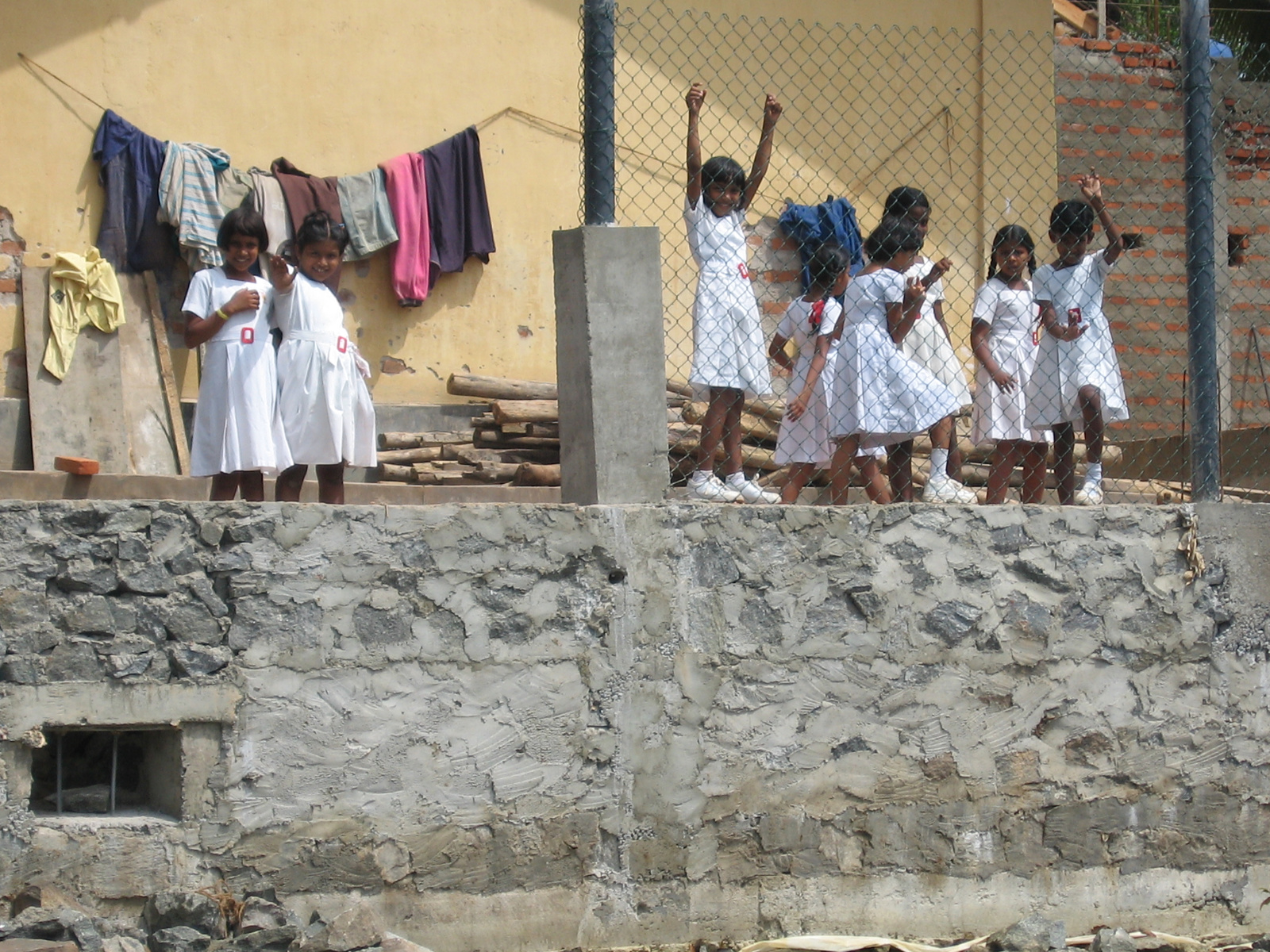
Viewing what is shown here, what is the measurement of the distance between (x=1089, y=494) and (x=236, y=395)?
11.0 ft

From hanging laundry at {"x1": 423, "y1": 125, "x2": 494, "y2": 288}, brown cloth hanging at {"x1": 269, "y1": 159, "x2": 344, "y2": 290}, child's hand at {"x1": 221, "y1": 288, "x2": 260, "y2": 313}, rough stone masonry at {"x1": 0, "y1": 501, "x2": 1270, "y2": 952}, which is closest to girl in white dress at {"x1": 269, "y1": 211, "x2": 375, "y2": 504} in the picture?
child's hand at {"x1": 221, "y1": 288, "x2": 260, "y2": 313}

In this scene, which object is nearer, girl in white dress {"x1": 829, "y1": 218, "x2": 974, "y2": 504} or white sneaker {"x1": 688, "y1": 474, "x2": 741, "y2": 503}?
white sneaker {"x1": 688, "y1": 474, "x2": 741, "y2": 503}

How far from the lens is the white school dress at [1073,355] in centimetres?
561

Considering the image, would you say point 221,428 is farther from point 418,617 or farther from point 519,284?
point 519,284

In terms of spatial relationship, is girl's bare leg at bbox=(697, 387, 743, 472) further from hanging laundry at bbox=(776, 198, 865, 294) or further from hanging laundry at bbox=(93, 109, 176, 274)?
hanging laundry at bbox=(93, 109, 176, 274)

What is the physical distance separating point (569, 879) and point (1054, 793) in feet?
5.44

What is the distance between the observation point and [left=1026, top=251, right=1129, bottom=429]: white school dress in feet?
18.4

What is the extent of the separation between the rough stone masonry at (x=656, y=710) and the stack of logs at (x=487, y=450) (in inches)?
104

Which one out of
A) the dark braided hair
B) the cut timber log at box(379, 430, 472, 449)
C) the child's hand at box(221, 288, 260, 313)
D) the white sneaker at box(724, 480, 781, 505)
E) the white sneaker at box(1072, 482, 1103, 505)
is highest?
the dark braided hair

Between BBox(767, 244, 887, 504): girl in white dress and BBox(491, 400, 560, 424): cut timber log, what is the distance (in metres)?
1.87

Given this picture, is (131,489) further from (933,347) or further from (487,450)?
(933,347)

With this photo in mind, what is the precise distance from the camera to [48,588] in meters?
3.87

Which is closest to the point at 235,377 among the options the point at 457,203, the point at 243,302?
the point at 243,302

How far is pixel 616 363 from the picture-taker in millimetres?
4441
